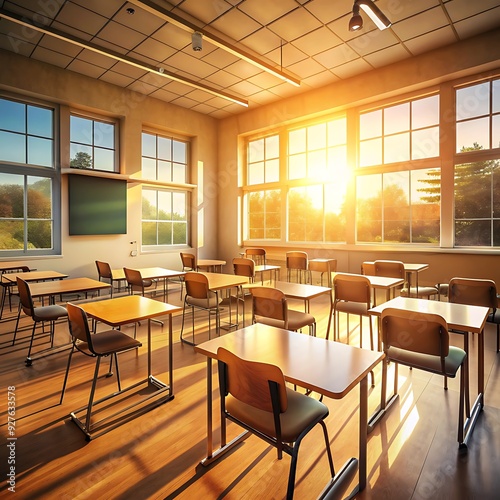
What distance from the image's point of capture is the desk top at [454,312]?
6.43 ft

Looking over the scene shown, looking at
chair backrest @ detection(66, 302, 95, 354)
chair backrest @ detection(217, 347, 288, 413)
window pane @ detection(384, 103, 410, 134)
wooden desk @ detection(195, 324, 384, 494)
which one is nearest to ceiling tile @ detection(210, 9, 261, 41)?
window pane @ detection(384, 103, 410, 134)

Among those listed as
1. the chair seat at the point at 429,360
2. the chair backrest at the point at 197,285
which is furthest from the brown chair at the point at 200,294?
the chair seat at the point at 429,360

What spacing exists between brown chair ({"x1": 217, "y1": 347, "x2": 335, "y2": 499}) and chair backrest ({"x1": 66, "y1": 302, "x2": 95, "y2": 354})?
1027mm

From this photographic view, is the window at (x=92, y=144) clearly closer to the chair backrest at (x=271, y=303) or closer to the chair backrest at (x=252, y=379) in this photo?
the chair backrest at (x=271, y=303)

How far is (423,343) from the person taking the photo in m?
1.89

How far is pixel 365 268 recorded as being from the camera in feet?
15.8

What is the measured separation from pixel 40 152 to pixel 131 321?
529 centimetres

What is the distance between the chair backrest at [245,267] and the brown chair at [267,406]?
3.18 m

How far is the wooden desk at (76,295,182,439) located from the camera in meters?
2.12

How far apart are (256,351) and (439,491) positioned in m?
1.07

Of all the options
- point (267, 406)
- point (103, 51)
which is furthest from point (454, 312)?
point (103, 51)

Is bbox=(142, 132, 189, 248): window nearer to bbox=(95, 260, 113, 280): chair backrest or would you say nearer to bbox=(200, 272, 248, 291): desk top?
bbox=(95, 260, 113, 280): chair backrest

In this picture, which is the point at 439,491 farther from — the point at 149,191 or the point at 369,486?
the point at 149,191

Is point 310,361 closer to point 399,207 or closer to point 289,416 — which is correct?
point 289,416
